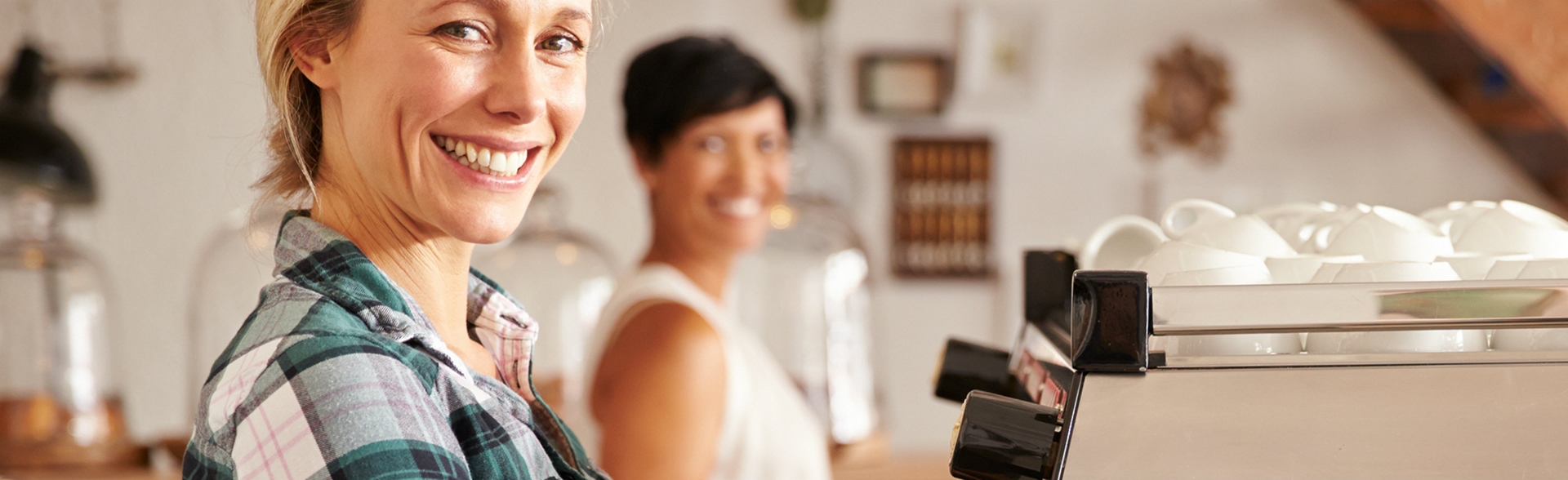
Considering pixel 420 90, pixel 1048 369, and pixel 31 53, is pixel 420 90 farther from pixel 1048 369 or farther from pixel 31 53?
pixel 31 53

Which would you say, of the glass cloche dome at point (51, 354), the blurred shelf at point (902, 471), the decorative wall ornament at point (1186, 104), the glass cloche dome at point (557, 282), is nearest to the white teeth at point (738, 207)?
the blurred shelf at point (902, 471)

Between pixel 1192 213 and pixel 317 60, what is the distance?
58cm

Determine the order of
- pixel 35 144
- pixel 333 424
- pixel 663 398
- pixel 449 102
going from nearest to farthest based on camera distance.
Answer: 1. pixel 333 424
2. pixel 449 102
3. pixel 663 398
4. pixel 35 144

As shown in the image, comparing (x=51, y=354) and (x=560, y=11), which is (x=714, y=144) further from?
(x=51, y=354)

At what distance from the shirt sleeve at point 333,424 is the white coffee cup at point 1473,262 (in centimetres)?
54

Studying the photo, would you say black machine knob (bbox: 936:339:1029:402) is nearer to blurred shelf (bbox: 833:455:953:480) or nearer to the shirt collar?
the shirt collar

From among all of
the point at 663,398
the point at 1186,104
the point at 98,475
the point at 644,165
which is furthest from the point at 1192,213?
the point at 1186,104

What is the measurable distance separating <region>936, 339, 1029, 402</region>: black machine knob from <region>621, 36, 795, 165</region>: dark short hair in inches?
25.7

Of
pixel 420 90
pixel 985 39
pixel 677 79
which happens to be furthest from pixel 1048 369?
pixel 985 39

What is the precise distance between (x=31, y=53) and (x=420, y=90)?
1986 mm

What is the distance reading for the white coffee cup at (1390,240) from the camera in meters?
0.60

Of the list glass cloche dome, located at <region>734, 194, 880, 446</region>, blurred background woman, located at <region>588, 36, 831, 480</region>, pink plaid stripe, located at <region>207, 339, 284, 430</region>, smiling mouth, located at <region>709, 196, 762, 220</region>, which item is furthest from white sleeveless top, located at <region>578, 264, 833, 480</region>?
glass cloche dome, located at <region>734, 194, 880, 446</region>

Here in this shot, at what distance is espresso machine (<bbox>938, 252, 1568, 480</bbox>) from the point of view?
1.63 ft

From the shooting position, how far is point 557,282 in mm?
2508
